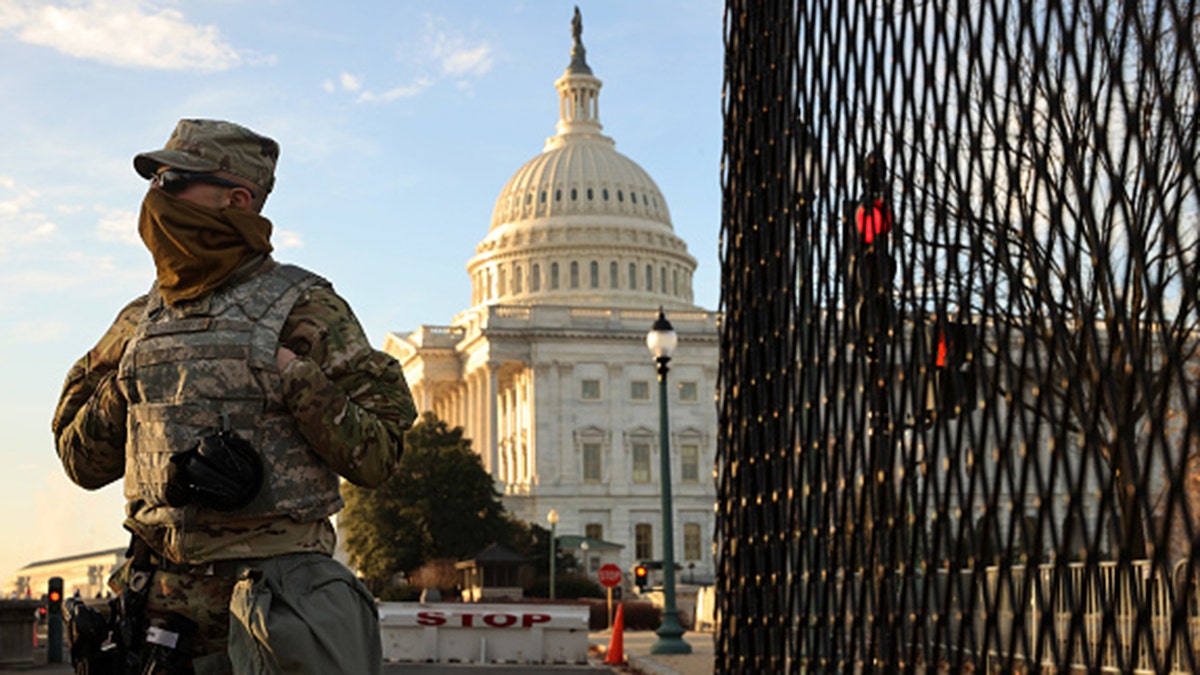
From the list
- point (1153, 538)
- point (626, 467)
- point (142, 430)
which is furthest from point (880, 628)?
point (626, 467)

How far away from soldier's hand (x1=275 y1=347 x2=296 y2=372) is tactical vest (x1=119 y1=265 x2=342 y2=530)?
0.01 meters

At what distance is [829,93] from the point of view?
5887mm

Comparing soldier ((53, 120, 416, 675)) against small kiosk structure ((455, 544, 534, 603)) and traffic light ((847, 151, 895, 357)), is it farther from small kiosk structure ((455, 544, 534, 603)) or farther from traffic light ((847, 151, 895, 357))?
small kiosk structure ((455, 544, 534, 603))

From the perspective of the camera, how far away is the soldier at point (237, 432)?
4227 mm

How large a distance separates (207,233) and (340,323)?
44 cm

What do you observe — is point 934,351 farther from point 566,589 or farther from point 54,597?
point 566,589

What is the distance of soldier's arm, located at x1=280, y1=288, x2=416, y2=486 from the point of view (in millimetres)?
4379

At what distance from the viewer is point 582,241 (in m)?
122

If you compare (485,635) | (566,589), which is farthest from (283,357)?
(566,589)

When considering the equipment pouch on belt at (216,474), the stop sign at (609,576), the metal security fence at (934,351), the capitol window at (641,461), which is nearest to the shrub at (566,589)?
the stop sign at (609,576)

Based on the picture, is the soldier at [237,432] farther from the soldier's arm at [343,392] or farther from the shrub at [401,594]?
the shrub at [401,594]

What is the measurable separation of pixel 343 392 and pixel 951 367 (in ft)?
6.02

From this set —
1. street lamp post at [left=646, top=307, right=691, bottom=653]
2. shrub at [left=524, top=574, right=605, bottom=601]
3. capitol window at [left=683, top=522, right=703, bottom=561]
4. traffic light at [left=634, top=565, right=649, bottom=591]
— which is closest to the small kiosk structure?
shrub at [left=524, top=574, right=605, bottom=601]

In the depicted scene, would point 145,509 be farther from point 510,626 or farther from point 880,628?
point 510,626
